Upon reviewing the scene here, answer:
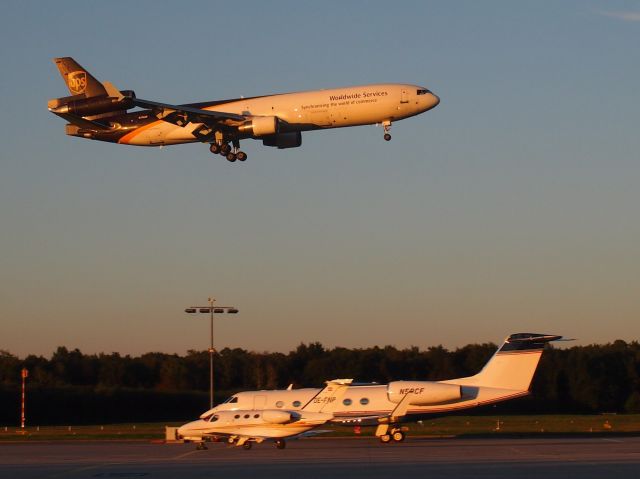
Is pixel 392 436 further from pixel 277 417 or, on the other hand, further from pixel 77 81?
pixel 77 81

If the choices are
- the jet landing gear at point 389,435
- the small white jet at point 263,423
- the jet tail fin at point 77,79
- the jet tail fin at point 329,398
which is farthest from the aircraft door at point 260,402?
the jet tail fin at point 77,79

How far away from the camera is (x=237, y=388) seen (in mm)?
81188

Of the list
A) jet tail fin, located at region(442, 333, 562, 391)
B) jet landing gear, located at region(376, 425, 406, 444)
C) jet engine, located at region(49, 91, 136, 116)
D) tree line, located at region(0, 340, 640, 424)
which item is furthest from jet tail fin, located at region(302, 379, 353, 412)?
tree line, located at region(0, 340, 640, 424)

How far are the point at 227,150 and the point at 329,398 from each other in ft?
51.7

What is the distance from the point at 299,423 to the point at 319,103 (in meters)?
17.3

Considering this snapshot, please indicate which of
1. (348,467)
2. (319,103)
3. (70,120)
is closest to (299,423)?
(348,467)

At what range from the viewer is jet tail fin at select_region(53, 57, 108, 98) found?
60.2 meters

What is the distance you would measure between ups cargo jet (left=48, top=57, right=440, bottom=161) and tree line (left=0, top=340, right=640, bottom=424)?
985 inches

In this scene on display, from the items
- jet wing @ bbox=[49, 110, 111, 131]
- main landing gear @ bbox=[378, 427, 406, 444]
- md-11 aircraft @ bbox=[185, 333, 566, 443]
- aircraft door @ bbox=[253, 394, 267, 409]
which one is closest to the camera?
main landing gear @ bbox=[378, 427, 406, 444]

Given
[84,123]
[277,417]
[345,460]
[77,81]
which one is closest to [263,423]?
[277,417]

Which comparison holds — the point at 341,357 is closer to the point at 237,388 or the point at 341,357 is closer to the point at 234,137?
the point at 237,388

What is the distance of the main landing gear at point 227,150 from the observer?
54.0 meters

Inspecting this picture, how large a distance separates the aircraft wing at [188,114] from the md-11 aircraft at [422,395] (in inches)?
570

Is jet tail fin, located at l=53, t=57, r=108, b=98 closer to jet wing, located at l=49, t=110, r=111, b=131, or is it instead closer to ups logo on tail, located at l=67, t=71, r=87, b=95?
ups logo on tail, located at l=67, t=71, r=87, b=95
